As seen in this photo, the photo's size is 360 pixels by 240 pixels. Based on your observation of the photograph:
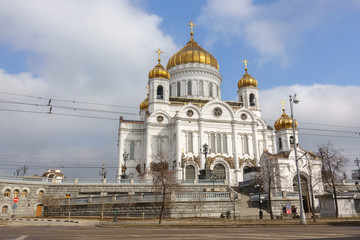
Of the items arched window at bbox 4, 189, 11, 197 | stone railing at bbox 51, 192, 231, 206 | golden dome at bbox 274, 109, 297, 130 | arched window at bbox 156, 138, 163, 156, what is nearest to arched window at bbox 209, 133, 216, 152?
arched window at bbox 156, 138, 163, 156

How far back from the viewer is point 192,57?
5866 centimetres

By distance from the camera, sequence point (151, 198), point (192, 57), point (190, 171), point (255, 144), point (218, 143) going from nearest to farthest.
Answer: point (151, 198), point (190, 171), point (218, 143), point (255, 144), point (192, 57)

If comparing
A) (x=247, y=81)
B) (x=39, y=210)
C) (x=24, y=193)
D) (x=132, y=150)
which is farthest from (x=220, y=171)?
(x=24, y=193)

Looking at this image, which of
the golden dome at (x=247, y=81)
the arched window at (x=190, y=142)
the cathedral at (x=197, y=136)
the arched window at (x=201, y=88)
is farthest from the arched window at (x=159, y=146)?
the golden dome at (x=247, y=81)

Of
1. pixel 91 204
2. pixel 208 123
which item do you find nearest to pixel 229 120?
pixel 208 123

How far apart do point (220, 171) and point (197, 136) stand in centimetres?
646

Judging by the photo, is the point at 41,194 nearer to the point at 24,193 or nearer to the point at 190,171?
the point at 24,193

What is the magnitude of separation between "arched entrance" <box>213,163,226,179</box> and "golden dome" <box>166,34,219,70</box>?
2179cm

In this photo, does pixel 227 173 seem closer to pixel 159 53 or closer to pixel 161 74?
pixel 161 74

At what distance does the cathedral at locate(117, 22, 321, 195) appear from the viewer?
45.8 m

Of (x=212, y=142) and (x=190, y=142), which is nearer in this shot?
(x=190, y=142)

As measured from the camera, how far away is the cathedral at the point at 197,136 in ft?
150

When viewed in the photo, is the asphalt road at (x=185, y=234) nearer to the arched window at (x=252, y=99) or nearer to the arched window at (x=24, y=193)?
the arched window at (x=24, y=193)

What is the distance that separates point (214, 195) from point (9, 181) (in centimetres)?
2122
